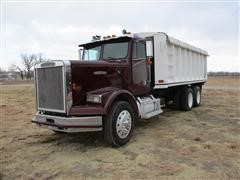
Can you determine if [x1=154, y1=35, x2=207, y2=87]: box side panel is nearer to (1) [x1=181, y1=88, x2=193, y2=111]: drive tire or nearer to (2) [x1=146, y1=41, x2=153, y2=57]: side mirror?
(2) [x1=146, y1=41, x2=153, y2=57]: side mirror

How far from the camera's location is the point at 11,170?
426cm

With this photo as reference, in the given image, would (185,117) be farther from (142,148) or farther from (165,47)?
(142,148)

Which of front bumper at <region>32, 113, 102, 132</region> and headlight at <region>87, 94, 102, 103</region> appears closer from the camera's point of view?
front bumper at <region>32, 113, 102, 132</region>

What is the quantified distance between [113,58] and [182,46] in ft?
12.2

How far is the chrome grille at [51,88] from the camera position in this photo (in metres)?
4.89

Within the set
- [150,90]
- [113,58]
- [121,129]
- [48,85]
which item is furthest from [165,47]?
[48,85]

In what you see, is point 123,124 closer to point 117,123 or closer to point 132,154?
point 117,123

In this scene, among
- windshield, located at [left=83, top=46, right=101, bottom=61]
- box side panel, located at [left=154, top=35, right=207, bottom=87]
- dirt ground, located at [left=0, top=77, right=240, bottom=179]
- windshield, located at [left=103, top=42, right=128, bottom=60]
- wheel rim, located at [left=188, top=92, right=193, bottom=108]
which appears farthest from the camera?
wheel rim, located at [left=188, top=92, right=193, bottom=108]

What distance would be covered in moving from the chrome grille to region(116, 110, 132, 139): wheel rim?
119 cm

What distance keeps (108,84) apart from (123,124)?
0.94m

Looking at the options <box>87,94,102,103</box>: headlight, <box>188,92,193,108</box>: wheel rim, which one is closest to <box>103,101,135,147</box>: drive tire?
<box>87,94,102,103</box>: headlight

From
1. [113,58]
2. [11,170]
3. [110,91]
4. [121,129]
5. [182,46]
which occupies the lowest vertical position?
[11,170]

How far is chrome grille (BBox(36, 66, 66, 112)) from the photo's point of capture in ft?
16.1

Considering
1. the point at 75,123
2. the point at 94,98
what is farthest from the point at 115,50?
the point at 75,123
